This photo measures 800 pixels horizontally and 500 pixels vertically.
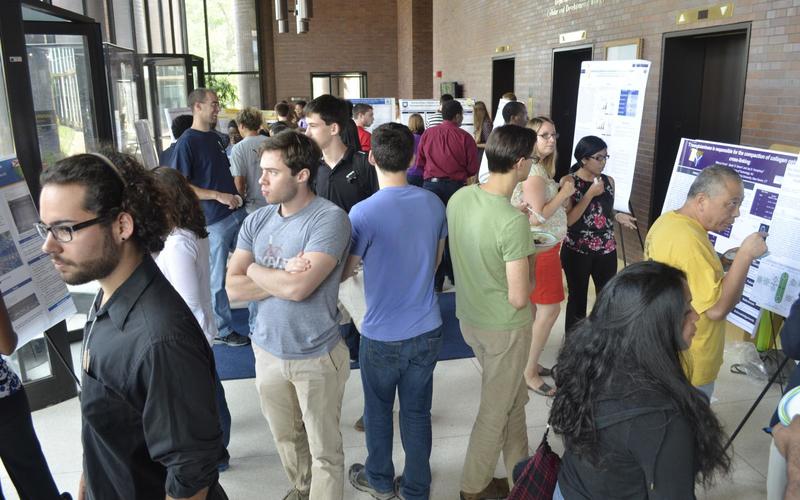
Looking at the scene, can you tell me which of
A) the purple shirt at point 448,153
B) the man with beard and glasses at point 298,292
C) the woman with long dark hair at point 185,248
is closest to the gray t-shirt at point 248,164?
the purple shirt at point 448,153

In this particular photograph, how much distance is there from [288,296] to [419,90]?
1531 cm

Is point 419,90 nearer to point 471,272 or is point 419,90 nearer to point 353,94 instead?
point 353,94

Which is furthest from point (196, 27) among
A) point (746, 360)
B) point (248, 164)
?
point (746, 360)

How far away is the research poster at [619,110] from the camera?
495 centimetres

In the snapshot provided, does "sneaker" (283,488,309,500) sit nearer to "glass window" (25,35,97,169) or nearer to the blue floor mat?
the blue floor mat

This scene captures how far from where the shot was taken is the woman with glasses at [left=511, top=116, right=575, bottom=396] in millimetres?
3426

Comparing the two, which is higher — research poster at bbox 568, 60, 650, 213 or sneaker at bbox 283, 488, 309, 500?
research poster at bbox 568, 60, 650, 213

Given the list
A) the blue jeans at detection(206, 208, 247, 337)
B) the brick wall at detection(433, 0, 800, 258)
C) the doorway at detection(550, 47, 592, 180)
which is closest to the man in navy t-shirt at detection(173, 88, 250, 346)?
the blue jeans at detection(206, 208, 247, 337)

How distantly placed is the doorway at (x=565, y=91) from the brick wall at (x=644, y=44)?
162 millimetres

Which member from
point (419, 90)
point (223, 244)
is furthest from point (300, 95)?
point (223, 244)

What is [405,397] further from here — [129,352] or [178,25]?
[178,25]

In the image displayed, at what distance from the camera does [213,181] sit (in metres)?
4.76

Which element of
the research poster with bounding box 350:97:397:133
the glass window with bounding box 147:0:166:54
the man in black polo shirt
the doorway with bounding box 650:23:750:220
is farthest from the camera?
the glass window with bounding box 147:0:166:54

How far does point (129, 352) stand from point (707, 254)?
215 centimetres
